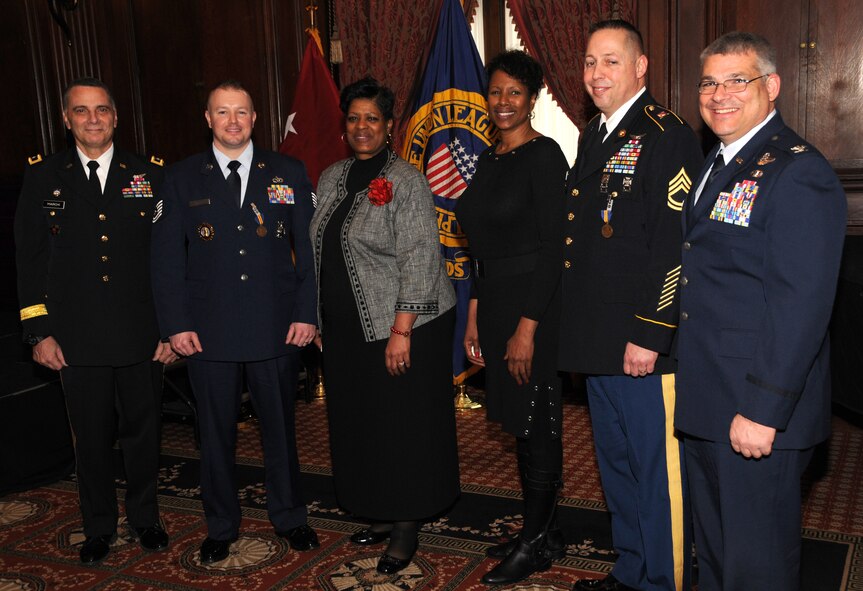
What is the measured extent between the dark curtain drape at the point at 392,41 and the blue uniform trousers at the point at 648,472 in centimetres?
310

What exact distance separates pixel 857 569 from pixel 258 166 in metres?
2.41

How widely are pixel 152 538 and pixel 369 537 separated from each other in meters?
0.81

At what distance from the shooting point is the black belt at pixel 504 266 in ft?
8.17

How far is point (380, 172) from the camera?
8.91 feet

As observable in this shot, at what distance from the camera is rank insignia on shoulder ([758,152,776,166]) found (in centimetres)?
177

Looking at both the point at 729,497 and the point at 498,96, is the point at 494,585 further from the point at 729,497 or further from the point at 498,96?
the point at 498,96

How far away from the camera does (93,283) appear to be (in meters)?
2.94

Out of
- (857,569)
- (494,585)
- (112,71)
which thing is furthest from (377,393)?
(112,71)

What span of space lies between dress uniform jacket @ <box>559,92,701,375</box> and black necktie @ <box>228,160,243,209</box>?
1.13m

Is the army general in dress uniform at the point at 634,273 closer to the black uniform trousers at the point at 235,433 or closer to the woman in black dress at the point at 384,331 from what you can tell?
the woman in black dress at the point at 384,331

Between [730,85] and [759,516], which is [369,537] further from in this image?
[730,85]

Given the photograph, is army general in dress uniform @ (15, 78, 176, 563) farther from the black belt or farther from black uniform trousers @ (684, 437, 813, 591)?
black uniform trousers @ (684, 437, 813, 591)

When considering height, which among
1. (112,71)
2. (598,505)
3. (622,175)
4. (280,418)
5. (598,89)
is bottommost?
(598,505)

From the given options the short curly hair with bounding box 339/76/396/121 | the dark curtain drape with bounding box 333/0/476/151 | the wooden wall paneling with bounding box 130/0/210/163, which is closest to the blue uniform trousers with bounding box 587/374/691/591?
the short curly hair with bounding box 339/76/396/121
